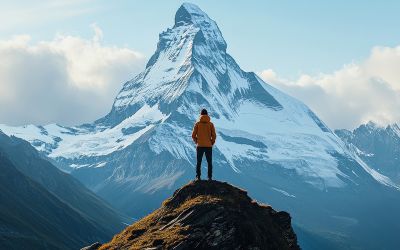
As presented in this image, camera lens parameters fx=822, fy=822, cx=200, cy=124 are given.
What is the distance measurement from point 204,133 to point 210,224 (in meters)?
9.78

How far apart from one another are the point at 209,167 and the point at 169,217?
722 cm

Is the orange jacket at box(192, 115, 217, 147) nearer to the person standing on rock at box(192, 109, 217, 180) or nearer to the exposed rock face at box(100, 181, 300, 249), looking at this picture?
the person standing on rock at box(192, 109, 217, 180)

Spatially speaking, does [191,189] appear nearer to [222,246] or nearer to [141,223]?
[141,223]

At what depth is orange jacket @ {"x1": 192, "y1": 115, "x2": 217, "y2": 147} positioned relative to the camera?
53.2m

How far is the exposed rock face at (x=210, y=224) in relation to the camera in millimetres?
44531

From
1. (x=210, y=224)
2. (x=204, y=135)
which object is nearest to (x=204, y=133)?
(x=204, y=135)

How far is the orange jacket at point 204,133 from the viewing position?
175 ft

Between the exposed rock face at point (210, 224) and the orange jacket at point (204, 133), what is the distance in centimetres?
359

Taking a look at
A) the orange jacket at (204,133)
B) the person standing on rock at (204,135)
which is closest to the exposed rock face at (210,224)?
the person standing on rock at (204,135)

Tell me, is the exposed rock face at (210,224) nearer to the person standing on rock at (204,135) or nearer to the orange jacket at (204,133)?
the person standing on rock at (204,135)

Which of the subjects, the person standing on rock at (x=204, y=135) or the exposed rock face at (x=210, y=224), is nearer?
A: the exposed rock face at (x=210, y=224)

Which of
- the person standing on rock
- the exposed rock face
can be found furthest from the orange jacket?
the exposed rock face

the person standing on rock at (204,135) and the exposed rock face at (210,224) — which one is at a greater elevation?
the person standing on rock at (204,135)

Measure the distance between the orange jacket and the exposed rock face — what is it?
141 inches
